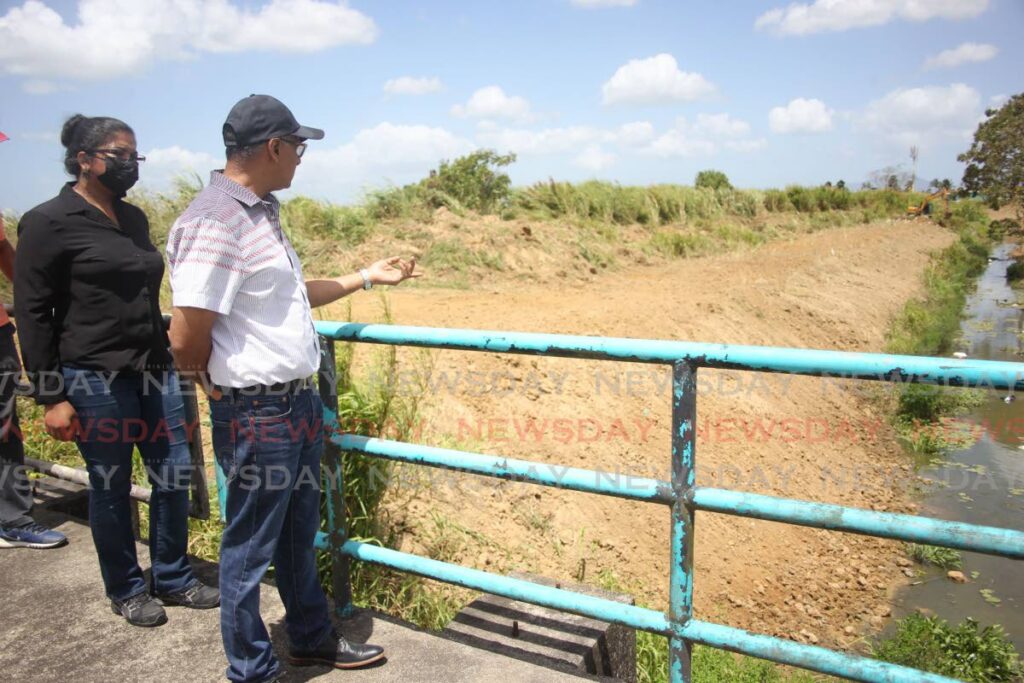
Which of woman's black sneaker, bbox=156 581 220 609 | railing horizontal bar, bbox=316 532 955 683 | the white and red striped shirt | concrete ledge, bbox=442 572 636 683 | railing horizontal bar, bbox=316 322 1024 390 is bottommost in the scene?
concrete ledge, bbox=442 572 636 683

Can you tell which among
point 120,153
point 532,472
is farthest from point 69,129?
point 532,472

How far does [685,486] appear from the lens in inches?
75.9

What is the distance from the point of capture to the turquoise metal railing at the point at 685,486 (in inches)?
64.8

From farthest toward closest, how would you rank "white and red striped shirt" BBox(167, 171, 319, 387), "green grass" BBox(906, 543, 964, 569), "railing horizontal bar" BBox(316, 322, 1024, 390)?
1. "green grass" BBox(906, 543, 964, 569)
2. "white and red striped shirt" BBox(167, 171, 319, 387)
3. "railing horizontal bar" BBox(316, 322, 1024, 390)

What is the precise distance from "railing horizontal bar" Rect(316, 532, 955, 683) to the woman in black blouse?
0.61 m

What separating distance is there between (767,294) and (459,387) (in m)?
8.07

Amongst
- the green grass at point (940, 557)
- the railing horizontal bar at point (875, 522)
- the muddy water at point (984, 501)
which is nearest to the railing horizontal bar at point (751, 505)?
the railing horizontal bar at point (875, 522)

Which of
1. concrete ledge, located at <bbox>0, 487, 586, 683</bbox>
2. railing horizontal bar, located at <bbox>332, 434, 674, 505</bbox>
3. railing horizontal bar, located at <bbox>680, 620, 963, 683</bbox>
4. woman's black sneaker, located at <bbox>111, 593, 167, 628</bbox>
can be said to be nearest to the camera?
railing horizontal bar, located at <bbox>680, 620, 963, 683</bbox>

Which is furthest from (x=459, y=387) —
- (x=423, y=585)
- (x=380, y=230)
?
(x=380, y=230)

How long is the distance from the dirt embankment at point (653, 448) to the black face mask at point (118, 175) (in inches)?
81.3

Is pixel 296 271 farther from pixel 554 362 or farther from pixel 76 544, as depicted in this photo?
pixel 554 362

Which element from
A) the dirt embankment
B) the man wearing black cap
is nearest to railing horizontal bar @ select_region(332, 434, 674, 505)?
the man wearing black cap

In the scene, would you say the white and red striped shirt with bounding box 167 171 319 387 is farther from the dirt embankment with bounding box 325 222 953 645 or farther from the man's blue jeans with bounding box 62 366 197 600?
the dirt embankment with bounding box 325 222 953 645

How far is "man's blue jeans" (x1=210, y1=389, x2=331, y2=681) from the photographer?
2.01 metres
